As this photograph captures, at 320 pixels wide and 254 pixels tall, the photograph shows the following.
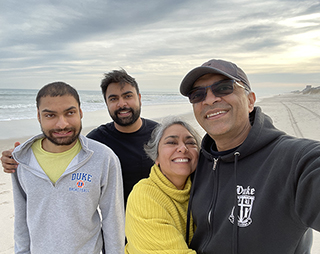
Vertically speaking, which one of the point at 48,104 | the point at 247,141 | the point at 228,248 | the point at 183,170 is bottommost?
the point at 228,248

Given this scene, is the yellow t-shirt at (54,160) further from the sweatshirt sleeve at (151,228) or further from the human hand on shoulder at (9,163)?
the sweatshirt sleeve at (151,228)

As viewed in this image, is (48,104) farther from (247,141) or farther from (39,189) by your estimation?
(247,141)

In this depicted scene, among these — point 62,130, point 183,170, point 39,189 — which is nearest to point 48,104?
point 62,130

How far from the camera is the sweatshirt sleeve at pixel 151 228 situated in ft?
5.33

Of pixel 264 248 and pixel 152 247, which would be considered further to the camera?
pixel 152 247

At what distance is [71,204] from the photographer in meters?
2.15

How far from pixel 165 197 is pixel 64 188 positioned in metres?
1.01

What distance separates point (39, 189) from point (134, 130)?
1.39 metres

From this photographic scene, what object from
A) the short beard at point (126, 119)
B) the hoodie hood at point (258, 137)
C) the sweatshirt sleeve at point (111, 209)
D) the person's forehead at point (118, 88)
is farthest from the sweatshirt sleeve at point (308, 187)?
the person's forehead at point (118, 88)

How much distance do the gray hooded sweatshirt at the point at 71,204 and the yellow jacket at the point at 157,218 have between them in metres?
0.51

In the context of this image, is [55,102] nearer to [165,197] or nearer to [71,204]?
[71,204]

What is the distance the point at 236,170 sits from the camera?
1.57 metres

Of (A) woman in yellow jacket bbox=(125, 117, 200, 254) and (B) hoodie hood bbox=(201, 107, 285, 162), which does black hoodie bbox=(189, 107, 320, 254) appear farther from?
(A) woman in yellow jacket bbox=(125, 117, 200, 254)

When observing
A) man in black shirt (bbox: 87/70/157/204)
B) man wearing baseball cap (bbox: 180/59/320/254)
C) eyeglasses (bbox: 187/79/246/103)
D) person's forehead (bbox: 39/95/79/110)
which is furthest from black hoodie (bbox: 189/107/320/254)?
person's forehead (bbox: 39/95/79/110)
